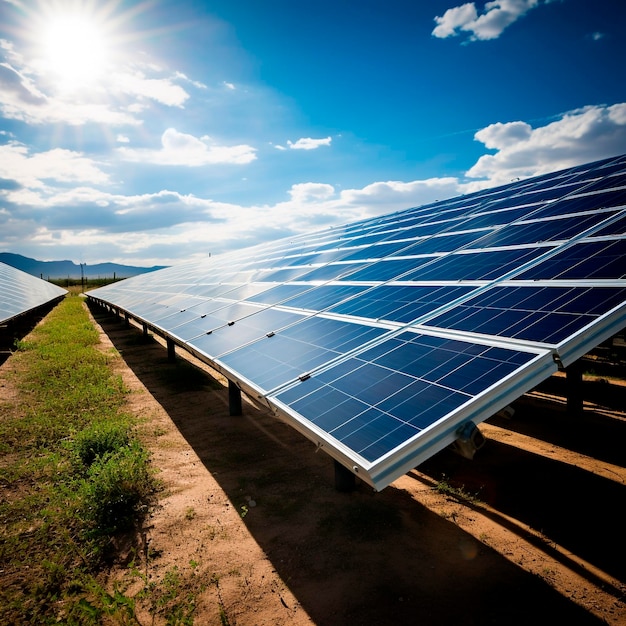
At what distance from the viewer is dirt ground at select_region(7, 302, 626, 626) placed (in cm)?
552

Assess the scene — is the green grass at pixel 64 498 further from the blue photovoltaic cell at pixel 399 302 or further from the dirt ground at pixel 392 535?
the blue photovoltaic cell at pixel 399 302

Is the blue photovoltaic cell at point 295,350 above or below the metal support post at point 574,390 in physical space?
above

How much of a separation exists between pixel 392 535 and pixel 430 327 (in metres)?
3.87

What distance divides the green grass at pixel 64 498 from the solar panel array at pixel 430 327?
3.18m

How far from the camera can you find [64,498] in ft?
26.7

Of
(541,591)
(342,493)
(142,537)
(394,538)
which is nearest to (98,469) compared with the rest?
(142,537)

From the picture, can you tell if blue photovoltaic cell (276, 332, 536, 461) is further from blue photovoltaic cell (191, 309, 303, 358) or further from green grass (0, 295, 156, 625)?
green grass (0, 295, 156, 625)

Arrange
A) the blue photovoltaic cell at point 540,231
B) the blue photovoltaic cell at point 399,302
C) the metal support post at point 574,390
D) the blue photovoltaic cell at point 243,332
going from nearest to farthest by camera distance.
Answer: the blue photovoltaic cell at point 399,302 → the blue photovoltaic cell at point 540,231 → the blue photovoltaic cell at point 243,332 → the metal support post at point 574,390

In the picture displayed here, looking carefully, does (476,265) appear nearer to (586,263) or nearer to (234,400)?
(586,263)

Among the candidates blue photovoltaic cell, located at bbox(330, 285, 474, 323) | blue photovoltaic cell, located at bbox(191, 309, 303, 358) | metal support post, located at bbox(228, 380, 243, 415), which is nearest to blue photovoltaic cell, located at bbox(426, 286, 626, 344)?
blue photovoltaic cell, located at bbox(330, 285, 474, 323)

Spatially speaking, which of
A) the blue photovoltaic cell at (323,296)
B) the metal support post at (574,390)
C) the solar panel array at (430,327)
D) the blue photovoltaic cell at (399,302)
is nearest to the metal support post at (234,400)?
the solar panel array at (430,327)

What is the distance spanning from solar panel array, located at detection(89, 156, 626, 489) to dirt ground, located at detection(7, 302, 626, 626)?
109 inches

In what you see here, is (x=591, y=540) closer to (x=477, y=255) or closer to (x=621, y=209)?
(x=477, y=255)

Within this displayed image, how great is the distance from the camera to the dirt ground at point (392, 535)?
5520 mm
